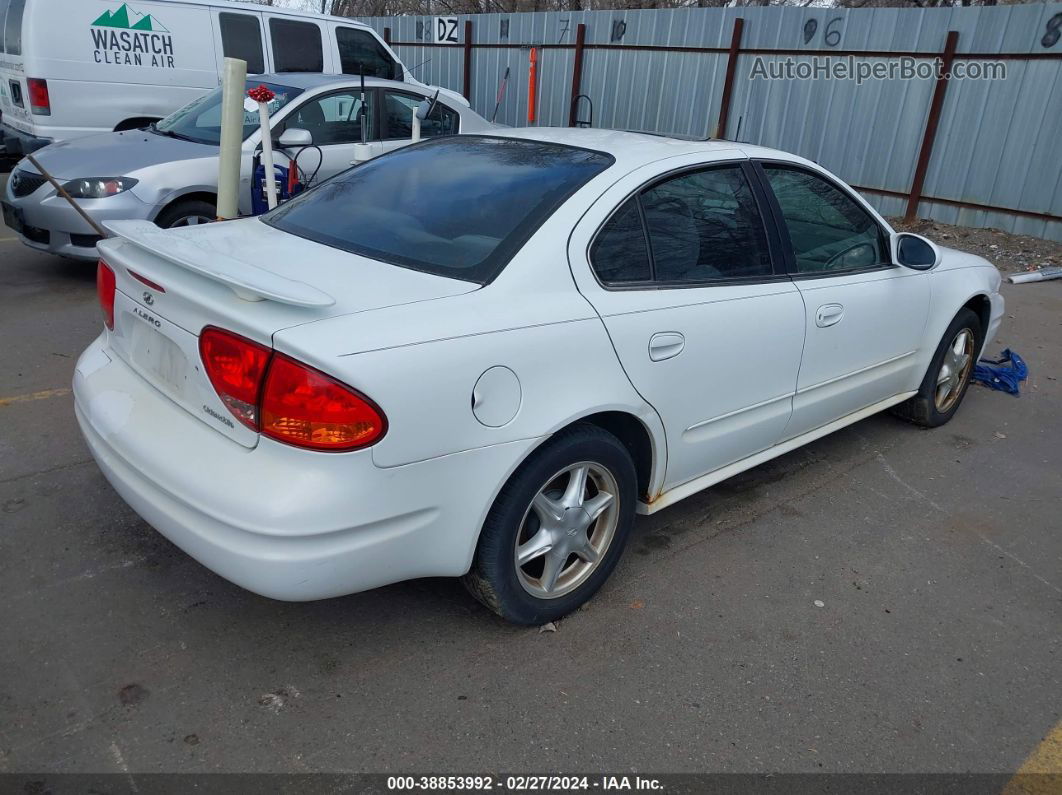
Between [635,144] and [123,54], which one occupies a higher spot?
[635,144]

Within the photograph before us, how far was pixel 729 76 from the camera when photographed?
456 inches

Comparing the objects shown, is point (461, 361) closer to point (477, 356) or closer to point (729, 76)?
point (477, 356)

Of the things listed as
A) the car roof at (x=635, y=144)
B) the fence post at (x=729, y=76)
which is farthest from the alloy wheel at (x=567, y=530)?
the fence post at (x=729, y=76)

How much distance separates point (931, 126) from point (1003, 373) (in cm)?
540

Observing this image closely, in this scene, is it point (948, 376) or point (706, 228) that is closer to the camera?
point (706, 228)

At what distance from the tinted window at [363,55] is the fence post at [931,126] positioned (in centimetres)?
633

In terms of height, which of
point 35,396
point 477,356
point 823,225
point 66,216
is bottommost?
point 35,396

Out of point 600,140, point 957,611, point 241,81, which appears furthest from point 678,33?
point 957,611

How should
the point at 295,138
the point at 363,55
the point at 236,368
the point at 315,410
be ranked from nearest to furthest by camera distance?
the point at 315,410
the point at 236,368
the point at 295,138
the point at 363,55

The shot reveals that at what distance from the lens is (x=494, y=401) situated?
2520 mm

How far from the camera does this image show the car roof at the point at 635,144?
3281 millimetres

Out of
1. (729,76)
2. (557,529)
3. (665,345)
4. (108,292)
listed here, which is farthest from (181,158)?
(729,76)

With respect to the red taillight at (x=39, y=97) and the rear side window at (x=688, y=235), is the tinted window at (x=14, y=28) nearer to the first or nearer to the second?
the red taillight at (x=39, y=97)

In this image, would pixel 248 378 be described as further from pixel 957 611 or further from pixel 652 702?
pixel 957 611
